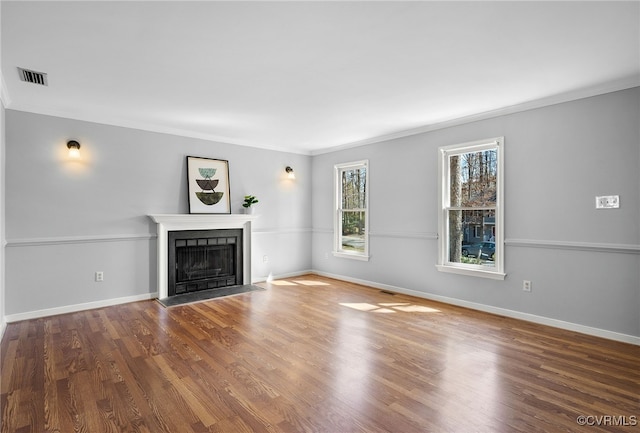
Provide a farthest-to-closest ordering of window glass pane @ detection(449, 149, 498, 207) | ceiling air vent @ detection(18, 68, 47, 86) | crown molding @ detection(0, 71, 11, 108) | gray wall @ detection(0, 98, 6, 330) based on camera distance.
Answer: window glass pane @ detection(449, 149, 498, 207) < gray wall @ detection(0, 98, 6, 330) < crown molding @ detection(0, 71, 11, 108) < ceiling air vent @ detection(18, 68, 47, 86)

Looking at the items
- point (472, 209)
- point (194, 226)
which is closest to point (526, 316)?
point (472, 209)

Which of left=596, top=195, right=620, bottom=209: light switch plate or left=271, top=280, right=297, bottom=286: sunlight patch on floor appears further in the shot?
left=271, top=280, right=297, bottom=286: sunlight patch on floor

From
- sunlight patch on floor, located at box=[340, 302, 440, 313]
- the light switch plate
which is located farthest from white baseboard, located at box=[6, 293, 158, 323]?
the light switch plate

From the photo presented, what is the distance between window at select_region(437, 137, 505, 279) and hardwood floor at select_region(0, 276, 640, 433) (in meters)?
0.70

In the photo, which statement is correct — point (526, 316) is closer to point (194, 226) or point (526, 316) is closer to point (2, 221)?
point (194, 226)

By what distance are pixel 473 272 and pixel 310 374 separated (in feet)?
8.79

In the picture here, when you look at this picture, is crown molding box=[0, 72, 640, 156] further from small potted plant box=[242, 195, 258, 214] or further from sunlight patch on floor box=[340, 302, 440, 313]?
sunlight patch on floor box=[340, 302, 440, 313]

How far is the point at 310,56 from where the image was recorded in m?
2.71

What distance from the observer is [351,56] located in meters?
2.71

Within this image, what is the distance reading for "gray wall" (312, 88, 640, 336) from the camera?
3.23 meters

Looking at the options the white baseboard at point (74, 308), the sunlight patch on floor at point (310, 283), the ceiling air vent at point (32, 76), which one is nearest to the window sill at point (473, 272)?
the sunlight patch on floor at point (310, 283)

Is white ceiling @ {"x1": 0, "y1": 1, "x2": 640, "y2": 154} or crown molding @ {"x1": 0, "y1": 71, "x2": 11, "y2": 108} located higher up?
white ceiling @ {"x1": 0, "y1": 1, "x2": 640, "y2": 154}

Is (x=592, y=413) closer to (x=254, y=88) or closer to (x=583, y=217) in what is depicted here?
(x=583, y=217)

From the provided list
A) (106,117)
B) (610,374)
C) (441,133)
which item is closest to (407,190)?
(441,133)
